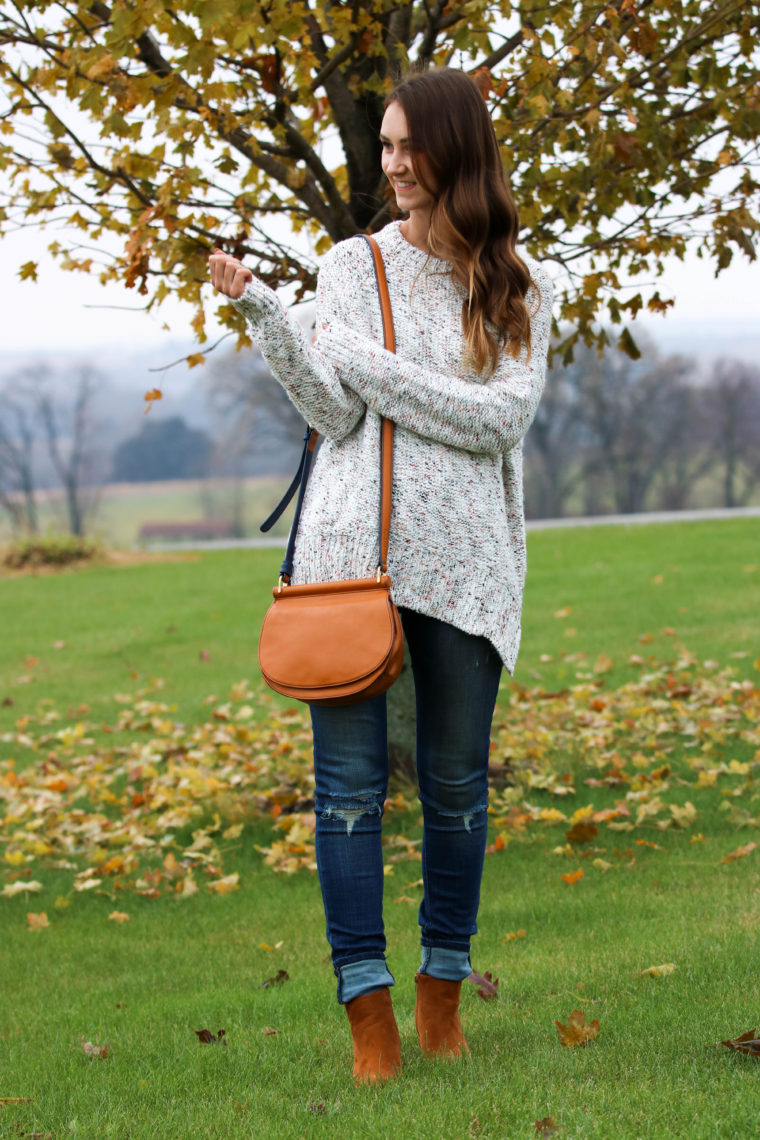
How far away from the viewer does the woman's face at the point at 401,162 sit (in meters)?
2.44

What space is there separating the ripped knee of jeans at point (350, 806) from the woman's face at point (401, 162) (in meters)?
1.27

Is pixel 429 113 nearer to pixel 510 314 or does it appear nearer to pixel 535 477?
pixel 510 314

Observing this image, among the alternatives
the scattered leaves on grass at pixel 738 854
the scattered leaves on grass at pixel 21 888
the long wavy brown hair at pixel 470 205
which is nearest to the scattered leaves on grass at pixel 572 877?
the scattered leaves on grass at pixel 738 854

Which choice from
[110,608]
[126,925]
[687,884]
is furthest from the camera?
[110,608]

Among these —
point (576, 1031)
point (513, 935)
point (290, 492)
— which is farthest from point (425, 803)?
point (513, 935)

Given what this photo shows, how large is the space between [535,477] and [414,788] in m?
23.8

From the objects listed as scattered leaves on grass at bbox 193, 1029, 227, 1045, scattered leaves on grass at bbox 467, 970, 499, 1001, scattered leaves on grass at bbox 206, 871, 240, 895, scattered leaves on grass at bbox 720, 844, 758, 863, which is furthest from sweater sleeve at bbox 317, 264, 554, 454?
scattered leaves on grass at bbox 206, 871, 240, 895

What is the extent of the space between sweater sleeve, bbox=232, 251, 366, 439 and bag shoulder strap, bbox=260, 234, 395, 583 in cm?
9

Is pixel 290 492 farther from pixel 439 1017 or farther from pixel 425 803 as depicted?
pixel 439 1017

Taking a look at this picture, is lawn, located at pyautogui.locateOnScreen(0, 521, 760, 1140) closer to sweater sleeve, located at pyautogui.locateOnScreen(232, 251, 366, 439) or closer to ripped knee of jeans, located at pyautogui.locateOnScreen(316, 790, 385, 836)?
ripped knee of jeans, located at pyautogui.locateOnScreen(316, 790, 385, 836)

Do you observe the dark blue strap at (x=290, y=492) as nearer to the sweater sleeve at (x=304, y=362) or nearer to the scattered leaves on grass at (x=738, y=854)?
the sweater sleeve at (x=304, y=362)

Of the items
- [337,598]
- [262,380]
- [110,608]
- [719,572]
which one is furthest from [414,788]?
[262,380]

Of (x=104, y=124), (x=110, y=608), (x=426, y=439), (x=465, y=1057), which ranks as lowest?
(x=110, y=608)

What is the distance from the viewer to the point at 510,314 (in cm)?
246
